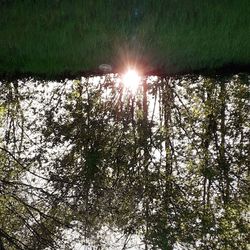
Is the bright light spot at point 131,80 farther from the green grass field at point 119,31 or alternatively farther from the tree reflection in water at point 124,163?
the green grass field at point 119,31

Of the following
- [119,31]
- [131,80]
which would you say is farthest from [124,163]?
[119,31]

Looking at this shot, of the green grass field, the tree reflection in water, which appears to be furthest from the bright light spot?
the green grass field

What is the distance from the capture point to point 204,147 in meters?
8.38

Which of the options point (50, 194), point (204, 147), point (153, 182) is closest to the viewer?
point (50, 194)

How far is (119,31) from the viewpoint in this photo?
812 centimetres

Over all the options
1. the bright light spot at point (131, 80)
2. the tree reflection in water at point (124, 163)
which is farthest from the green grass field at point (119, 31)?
the tree reflection in water at point (124, 163)

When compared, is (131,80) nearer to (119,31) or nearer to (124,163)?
(119,31)

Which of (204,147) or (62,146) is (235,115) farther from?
(62,146)

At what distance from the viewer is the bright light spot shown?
921 cm

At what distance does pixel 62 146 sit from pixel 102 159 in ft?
2.75

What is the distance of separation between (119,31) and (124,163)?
2226 millimetres

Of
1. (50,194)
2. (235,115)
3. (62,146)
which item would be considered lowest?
(50,194)

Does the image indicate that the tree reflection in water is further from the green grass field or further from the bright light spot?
the green grass field

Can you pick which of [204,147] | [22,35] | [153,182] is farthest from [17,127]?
[204,147]
